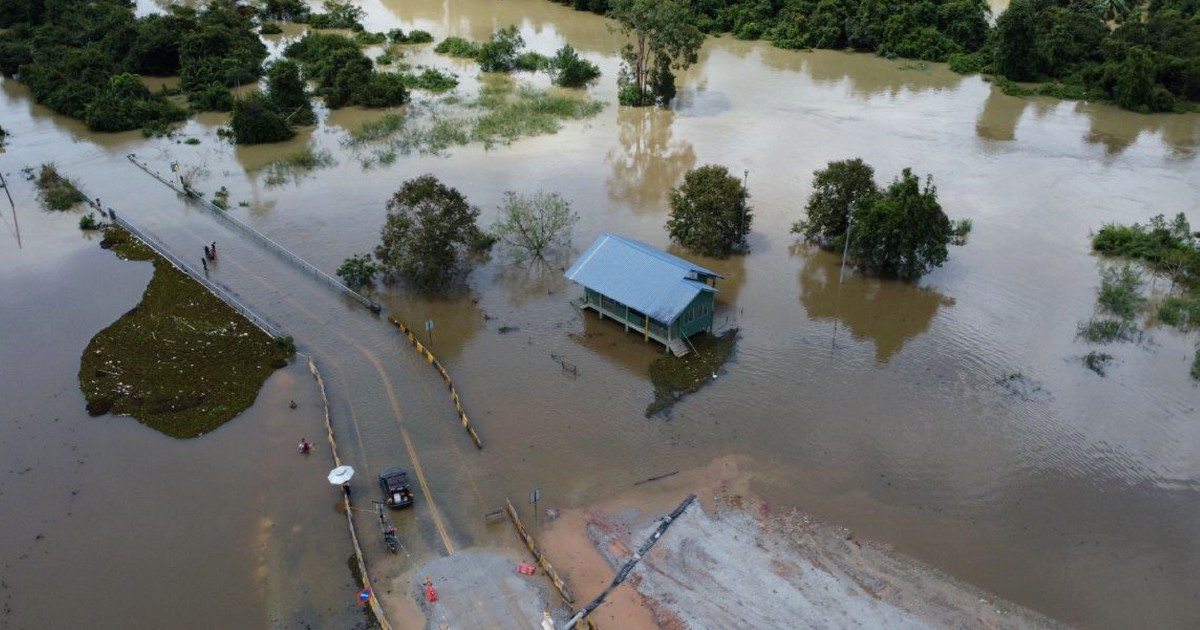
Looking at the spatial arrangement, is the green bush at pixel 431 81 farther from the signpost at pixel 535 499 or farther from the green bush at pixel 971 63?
the signpost at pixel 535 499

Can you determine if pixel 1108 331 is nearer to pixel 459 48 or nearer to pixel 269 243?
pixel 269 243

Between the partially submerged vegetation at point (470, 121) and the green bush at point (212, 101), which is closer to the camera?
the partially submerged vegetation at point (470, 121)

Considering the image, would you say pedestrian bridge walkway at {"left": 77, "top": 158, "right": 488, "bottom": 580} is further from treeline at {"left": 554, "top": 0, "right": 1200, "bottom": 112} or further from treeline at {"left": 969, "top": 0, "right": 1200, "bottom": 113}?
treeline at {"left": 969, "top": 0, "right": 1200, "bottom": 113}

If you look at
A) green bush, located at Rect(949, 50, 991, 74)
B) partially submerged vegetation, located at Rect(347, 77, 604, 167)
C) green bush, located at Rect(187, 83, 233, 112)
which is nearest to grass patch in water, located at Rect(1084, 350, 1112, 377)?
partially submerged vegetation, located at Rect(347, 77, 604, 167)

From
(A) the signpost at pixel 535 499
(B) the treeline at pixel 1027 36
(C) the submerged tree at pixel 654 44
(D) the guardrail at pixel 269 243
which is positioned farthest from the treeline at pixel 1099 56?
(A) the signpost at pixel 535 499

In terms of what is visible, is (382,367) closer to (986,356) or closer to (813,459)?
(813,459)
